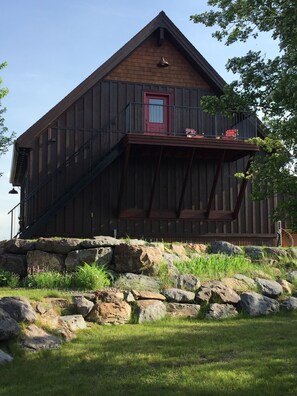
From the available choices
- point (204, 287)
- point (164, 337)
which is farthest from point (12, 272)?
point (164, 337)

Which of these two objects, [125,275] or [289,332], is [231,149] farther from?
[289,332]

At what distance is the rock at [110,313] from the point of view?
861 cm

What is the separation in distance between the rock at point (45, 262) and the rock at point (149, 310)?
2840 millimetres

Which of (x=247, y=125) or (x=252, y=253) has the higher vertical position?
(x=247, y=125)

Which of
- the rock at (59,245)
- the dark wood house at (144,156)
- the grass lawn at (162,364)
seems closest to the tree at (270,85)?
the grass lawn at (162,364)

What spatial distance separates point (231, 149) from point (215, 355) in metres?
11.5

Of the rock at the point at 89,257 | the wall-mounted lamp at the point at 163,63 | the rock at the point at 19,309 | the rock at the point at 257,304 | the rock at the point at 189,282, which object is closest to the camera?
the rock at the point at 19,309

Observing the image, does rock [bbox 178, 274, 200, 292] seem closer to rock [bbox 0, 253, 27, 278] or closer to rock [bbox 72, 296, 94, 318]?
rock [bbox 72, 296, 94, 318]

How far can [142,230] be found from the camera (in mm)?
17891

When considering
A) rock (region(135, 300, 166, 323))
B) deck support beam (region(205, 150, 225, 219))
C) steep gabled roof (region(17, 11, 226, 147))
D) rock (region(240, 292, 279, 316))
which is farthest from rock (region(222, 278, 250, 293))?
steep gabled roof (region(17, 11, 226, 147))

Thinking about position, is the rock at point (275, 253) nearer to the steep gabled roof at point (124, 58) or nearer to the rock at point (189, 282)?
the rock at point (189, 282)

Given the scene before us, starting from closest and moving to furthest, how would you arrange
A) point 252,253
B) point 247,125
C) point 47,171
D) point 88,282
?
point 88,282, point 252,253, point 47,171, point 247,125

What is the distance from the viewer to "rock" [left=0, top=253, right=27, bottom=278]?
11.8 meters

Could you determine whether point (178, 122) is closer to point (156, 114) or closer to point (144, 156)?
point (156, 114)
